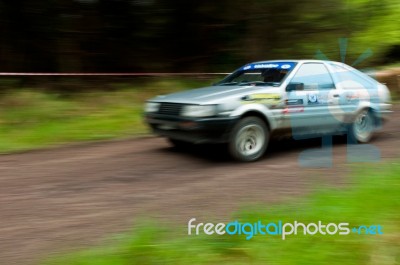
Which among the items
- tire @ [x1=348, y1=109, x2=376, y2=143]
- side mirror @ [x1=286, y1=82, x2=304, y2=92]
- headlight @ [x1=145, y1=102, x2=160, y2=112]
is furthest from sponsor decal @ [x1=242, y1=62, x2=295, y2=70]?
headlight @ [x1=145, y1=102, x2=160, y2=112]

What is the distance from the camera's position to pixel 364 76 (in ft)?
26.6

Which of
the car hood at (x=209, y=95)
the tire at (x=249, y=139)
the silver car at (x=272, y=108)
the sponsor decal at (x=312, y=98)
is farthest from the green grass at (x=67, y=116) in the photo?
the sponsor decal at (x=312, y=98)

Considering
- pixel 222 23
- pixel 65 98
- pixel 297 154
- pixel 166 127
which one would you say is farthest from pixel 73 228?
pixel 222 23

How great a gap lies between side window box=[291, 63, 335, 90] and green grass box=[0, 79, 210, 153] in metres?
3.91

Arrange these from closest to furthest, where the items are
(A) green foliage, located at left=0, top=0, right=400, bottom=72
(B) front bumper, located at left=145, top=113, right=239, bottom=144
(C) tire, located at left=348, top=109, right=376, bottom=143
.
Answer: (B) front bumper, located at left=145, top=113, right=239, bottom=144
(C) tire, located at left=348, top=109, right=376, bottom=143
(A) green foliage, located at left=0, top=0, right=400, bottom=72

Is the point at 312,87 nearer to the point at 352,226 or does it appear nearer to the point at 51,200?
the point at 352,226

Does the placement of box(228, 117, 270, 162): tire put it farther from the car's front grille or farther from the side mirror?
the car's front grille

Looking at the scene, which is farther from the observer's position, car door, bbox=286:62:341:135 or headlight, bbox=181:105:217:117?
car door, bbox=286:62:341:135

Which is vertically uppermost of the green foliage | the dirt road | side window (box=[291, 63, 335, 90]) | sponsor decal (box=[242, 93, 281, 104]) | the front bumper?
the green foliage

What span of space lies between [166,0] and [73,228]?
10.7m

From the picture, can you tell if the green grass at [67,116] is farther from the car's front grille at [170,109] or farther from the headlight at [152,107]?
the car's front grille at [170,109]

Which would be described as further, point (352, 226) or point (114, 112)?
point (114, 112)

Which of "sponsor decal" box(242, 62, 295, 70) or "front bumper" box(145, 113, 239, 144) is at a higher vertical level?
"sponsor decal" box(242, 62, 295, 70)

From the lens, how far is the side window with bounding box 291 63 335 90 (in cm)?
728
